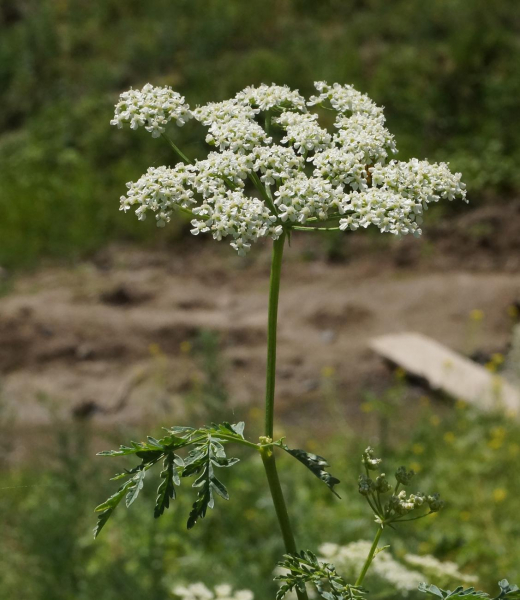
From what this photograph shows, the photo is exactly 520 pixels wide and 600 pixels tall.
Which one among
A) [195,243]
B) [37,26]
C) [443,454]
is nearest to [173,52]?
[37,26]

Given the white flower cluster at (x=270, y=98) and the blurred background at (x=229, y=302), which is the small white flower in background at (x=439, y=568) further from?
the white flower cluster at (x=270, y=98)

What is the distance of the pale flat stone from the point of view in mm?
5609

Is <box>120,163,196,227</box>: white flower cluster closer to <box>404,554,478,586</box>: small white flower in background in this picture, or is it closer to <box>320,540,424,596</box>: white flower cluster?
<box>320,540,424,596</box>: white flower cluster

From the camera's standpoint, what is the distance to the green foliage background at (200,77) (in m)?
9.15

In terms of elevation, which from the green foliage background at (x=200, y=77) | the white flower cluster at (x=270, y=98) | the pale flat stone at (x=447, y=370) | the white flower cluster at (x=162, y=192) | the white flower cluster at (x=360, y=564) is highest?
the green foliage background at (x=200, y=77)

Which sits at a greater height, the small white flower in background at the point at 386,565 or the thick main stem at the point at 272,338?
the thick main stem at the point at 272,338

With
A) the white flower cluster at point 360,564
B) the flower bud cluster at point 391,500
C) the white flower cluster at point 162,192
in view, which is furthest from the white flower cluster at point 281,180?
the white flower cluster at point 360,564

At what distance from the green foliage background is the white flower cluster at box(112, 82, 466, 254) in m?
6.11

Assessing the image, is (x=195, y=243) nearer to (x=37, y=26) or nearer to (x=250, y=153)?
(x=37, y=26)

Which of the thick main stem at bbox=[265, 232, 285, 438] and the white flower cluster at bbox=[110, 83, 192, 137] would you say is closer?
the thick main stem at bbox=[265, 232, 285, 438]

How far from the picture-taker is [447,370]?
5.97 m

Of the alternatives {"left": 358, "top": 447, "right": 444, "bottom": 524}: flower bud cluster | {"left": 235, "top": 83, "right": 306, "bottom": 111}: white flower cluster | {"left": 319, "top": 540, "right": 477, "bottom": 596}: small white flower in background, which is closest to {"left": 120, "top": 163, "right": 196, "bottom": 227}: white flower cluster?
{"left": 235, "top": 83, "right": 306, "bottom": 111}: white flower cluster

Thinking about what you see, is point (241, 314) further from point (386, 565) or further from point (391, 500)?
point (391, 500)

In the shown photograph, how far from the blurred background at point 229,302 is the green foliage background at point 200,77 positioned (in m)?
0.03
